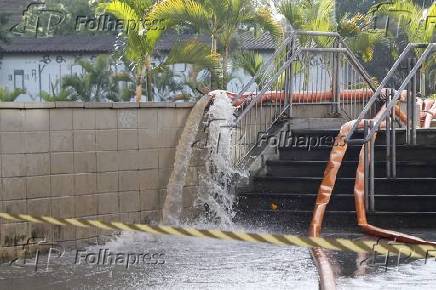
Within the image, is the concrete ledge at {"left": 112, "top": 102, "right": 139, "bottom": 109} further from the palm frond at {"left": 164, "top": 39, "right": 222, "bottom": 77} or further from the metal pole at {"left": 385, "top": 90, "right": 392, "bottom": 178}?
the palm frond at {"left": 164, "top": 39, "right": 222, "bottom": 77}

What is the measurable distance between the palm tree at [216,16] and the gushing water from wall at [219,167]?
660 centimetres

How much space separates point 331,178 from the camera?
31.8 ft

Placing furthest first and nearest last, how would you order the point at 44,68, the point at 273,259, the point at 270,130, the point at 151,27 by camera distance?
1. the point at 44,68
2. the point at 151,27
3. the point at 270,130
4. the point at 273,259

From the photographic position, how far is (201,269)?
24.3 feet

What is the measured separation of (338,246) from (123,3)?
1202 centimetres

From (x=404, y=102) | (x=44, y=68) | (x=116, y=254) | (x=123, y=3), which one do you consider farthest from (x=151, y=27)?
(x=44, y=68)

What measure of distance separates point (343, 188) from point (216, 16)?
9.64m

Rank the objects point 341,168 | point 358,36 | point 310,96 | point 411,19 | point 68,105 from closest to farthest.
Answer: point 68,105 → point 341,168 → point 310,96 → point 411,19 → point 358,36

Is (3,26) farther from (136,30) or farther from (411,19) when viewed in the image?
(136,30)

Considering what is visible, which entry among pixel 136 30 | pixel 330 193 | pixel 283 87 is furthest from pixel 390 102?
pixel 136 30

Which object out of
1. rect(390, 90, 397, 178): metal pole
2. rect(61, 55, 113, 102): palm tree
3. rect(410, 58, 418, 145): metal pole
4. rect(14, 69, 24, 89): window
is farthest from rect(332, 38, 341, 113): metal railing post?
rect(14, 69, 24, 89): window

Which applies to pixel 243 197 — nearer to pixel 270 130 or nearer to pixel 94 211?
pixel 270 130

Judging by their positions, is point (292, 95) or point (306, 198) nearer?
point (306, 198)

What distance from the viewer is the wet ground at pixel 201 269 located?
6.73m
